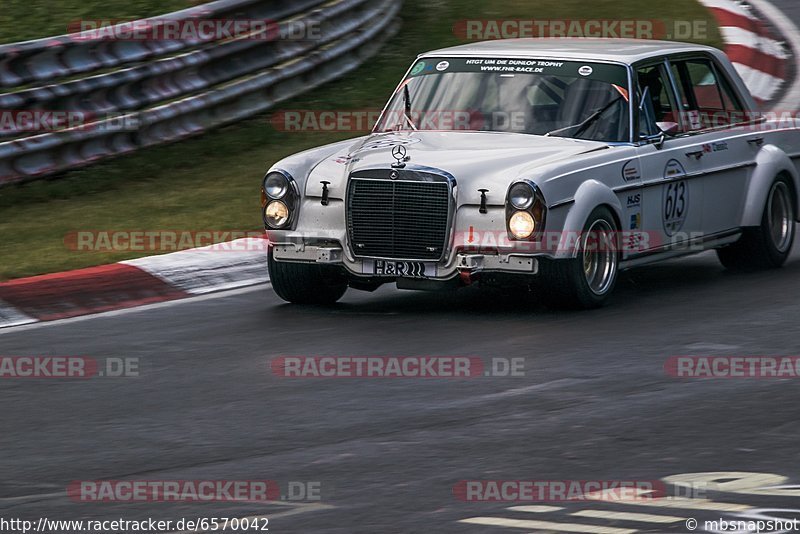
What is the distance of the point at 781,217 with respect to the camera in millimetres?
10469

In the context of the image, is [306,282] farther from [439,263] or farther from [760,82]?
[760,82]

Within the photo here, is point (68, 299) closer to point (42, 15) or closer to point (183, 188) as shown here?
point (183, 188)

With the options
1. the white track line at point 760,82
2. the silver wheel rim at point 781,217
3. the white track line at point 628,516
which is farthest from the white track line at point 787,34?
the white track line at point 628,516

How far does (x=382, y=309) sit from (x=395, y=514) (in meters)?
4.09

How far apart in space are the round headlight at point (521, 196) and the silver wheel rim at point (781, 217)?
2.64 meters

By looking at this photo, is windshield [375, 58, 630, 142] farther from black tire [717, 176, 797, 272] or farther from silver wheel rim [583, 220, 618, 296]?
black tire [717, 176, 797, 272]

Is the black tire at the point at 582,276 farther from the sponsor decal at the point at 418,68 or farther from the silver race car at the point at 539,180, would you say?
the sponsor decal at the point at 418,68

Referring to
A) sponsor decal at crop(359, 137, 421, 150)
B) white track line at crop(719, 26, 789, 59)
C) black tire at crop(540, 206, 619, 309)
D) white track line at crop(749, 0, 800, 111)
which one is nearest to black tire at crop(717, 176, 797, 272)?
black tire at crop(540, 206, 619, 309)

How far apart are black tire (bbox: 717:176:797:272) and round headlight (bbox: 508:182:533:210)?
7.80 ft

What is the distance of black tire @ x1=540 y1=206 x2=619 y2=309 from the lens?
334 inches

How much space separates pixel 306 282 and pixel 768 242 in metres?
3.11

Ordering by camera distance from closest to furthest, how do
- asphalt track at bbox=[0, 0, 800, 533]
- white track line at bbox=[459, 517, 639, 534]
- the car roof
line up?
white track line at bbox=[459, 517, 639, 534] < asphalt track at bbox=[0, 0, 800, 533] < the car roof

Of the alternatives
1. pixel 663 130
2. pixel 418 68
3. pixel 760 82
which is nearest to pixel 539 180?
pixel 663 130

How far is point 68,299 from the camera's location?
365 inches
